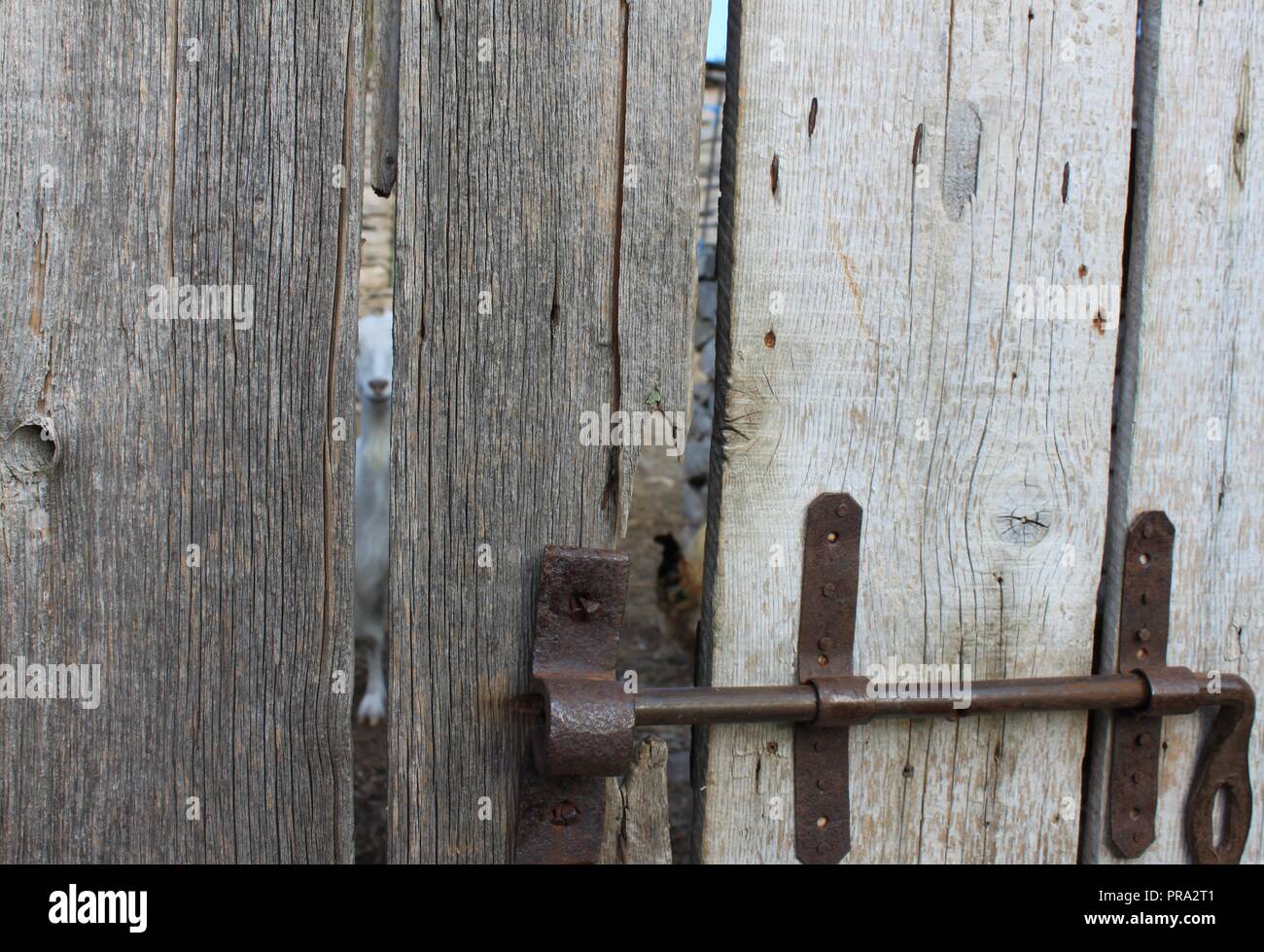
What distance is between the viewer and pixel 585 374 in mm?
1413

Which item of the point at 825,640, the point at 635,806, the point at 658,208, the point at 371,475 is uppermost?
the point at 658,208

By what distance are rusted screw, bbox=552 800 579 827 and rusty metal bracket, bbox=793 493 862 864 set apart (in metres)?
0.34

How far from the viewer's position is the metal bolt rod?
141cm

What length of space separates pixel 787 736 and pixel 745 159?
2.73 ft

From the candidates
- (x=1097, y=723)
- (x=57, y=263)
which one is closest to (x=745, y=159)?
(x=57, y=263)

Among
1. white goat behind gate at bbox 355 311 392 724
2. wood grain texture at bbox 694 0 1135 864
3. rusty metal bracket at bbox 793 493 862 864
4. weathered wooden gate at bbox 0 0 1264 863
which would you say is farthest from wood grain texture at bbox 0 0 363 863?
white goat behind gate at bbox 355 311 392 724

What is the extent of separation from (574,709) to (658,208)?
0.68 m

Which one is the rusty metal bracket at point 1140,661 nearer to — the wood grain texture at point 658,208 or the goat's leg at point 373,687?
the wood grain texture at point 658,208

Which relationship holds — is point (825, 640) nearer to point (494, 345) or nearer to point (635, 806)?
point (635, 806)

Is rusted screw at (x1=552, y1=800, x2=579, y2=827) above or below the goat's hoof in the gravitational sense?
above

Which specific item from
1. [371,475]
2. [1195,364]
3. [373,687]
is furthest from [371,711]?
[1195,364]

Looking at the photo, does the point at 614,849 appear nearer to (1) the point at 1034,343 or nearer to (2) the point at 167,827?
(2) the point at 167,827

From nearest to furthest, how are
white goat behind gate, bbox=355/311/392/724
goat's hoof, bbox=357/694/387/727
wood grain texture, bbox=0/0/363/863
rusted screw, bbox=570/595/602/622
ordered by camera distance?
wood grain texture, bbox=0/0/363/863
rusted screw, bbox=570/595/602/622
white goat behind gate, bbox=355/311/392/724
goat's hoof, bbox=357/694/387/727

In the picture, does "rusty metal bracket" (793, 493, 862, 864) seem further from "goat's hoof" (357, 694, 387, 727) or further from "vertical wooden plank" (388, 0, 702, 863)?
"goat's hoof" (357, 694, 387, 727)
